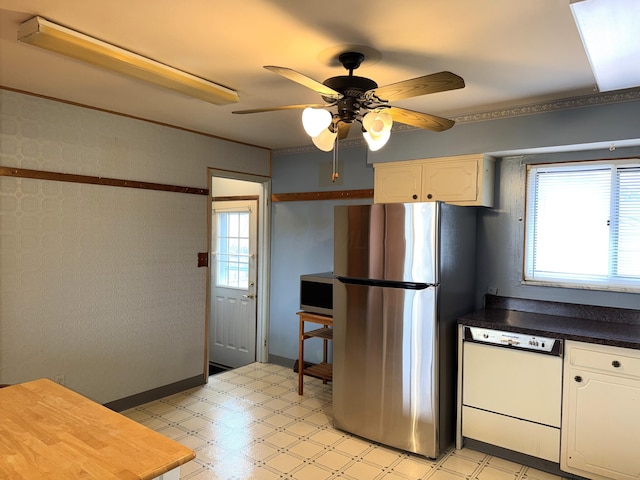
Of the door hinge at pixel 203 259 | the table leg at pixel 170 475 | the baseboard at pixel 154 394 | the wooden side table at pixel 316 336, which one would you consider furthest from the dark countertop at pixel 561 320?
the baseboard at pixel 154 394

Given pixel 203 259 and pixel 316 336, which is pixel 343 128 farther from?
pixel 203 259

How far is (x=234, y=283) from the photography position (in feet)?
16.6

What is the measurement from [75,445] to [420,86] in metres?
1.83

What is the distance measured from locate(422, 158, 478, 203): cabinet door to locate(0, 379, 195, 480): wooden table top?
252 cm

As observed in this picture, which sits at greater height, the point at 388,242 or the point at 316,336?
the point at 388,242

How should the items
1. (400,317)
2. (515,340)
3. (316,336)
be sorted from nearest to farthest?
(515,340) < (400,317) < (316,336)

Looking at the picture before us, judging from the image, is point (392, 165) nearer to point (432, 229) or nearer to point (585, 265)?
point (432, 229)

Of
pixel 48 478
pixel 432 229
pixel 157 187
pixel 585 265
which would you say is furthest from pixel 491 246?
Result: pixel 48 478

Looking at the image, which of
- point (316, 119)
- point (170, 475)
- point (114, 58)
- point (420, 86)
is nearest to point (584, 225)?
point (420, 86)

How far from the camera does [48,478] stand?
120 centimetres

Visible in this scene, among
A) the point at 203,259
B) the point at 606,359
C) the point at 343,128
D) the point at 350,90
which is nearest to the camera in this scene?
the point at 350,90

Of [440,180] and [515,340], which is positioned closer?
[515,340]

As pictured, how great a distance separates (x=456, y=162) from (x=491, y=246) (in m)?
0.71

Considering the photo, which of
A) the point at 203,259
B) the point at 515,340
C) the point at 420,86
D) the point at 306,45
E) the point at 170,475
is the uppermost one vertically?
the point at 306,45
